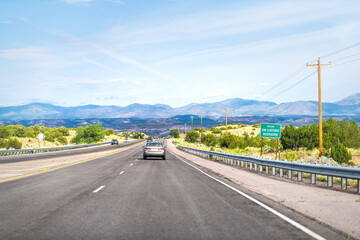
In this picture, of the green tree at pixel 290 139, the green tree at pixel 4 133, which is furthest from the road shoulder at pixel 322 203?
the green tree at pixel 4 133

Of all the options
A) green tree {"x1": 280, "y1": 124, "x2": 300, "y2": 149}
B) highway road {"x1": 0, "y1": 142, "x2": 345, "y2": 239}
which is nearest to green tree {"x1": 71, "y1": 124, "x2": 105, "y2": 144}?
green tree {"x1": 280, "y1": 124, "x2": 300, "y2": 149}

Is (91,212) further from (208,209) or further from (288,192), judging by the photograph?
(288,192)

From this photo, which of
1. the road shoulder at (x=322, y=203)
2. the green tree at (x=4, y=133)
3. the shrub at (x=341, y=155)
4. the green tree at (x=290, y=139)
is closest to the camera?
the road shoulder at (x=322, y=203)

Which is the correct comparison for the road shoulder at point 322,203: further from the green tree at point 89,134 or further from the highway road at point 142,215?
the green tree at point 89,134

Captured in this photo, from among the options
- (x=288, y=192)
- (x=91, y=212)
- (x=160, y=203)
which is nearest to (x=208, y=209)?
(x=160, y=203)

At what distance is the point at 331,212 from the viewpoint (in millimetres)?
8250

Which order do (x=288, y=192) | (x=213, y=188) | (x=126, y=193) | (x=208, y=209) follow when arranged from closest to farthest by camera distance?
(x=208, y=209) < (x=126, y=193) < (x=288, y=192) < (x=213, y=188)

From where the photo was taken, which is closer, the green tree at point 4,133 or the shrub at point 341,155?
the shrub at point 341,155

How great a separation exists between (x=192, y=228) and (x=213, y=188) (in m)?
6.12

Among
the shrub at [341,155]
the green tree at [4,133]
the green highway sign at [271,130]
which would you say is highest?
the green highway sign at [271,130]

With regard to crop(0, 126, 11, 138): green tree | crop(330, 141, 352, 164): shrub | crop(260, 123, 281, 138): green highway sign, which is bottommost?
crop(330, 141, 352, 164): shrub

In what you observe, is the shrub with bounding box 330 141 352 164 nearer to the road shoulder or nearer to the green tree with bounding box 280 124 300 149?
the green tree with bounding box 280 124 300 149

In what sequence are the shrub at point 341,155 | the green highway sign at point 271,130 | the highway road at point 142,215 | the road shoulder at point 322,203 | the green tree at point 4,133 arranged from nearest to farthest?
the highway road at point 142,215 < the road shoulder at point 322,203 < the green highway sign at point 271,130 < the shrub at point 341,155 < the green tree at point 4,133

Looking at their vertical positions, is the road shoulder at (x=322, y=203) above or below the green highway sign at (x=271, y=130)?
below
